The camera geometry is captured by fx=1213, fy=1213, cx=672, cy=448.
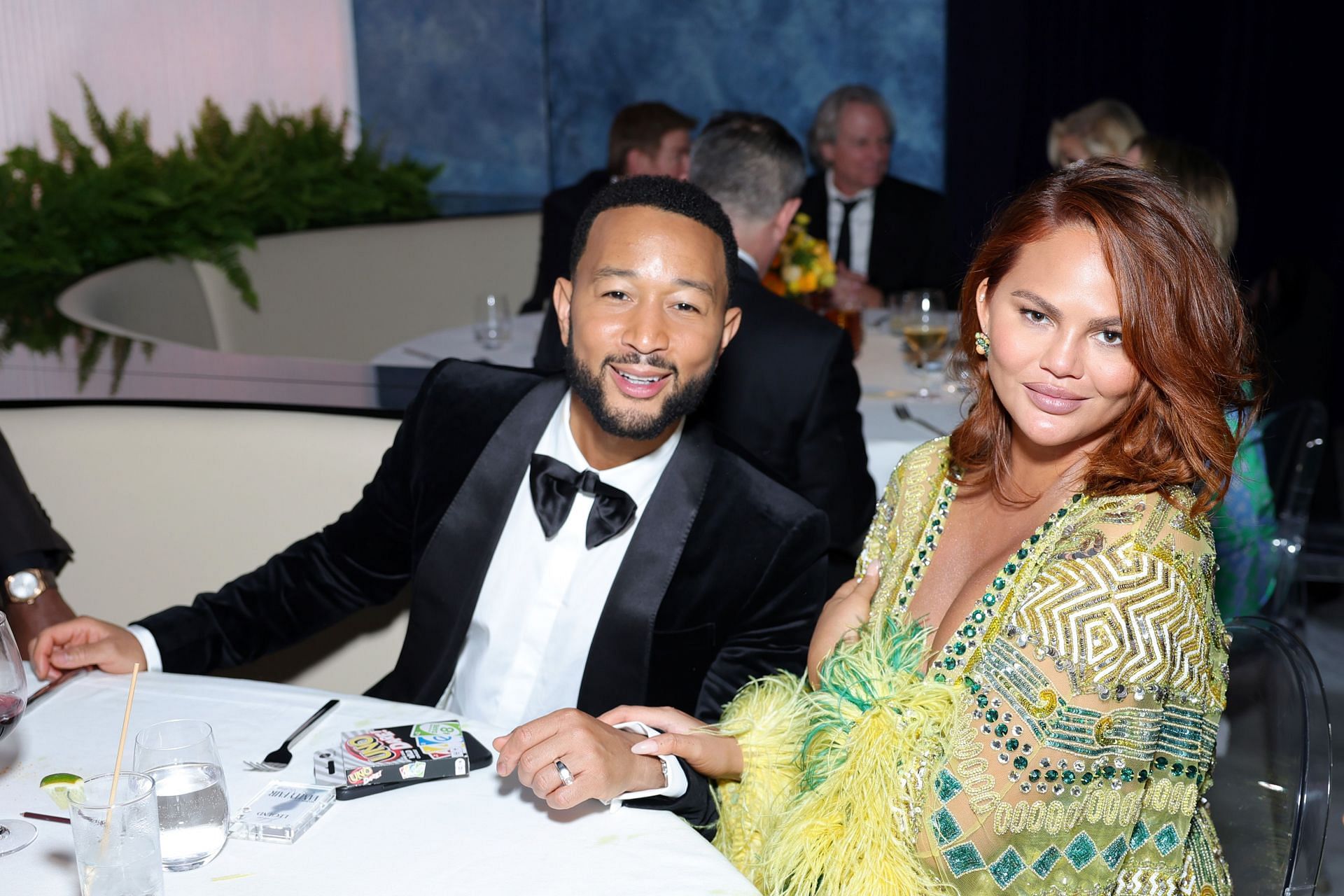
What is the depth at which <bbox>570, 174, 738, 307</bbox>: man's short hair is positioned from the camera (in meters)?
1.97

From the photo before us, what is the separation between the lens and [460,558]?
6.88ft

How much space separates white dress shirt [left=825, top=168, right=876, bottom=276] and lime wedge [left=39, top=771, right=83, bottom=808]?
468 centimetres

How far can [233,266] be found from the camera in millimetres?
5379

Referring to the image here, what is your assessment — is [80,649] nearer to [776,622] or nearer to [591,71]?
[776,622]

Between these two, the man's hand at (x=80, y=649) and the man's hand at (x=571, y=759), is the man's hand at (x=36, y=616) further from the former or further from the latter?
the man's hand at (x=571, y=759)

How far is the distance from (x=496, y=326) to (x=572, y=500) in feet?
7.57

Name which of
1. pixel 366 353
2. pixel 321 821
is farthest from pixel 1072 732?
pixel 366 353

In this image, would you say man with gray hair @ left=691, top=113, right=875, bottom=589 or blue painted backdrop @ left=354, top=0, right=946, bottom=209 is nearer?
man with gray hair @ left=691, top=113, right=875, bottom=589

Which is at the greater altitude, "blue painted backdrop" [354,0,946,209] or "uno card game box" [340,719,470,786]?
"blue painted backdrop" [354,0,946,209]

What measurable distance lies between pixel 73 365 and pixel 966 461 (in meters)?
2.35

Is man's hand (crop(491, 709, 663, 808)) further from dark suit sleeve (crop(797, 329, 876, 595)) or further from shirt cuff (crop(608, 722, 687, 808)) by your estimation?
dark suit sleeve (crop(797, 329, 876, 595))

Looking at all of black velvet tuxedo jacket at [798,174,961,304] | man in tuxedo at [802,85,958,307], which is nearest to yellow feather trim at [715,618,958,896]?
man in tuxedo at [802,85,958,307]

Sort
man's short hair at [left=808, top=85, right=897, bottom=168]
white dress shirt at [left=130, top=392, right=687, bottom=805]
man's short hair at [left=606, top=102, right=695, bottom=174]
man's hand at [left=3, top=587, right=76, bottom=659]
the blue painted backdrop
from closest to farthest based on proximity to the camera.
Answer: white dress shirt at [left=130, top=392, right=687, bottom=805] < man's hand at [left=3, top=587, right=76, bottom=659] < man's short hair at [left=606, top=102, right=695, bottom=174] < man's short hair at [left=808, top=85, right=897, bottom=168] < the blue painted backdrop

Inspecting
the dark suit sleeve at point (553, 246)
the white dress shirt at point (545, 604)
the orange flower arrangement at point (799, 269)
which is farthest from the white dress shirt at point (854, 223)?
the white dress shirt at point (545, 604)
